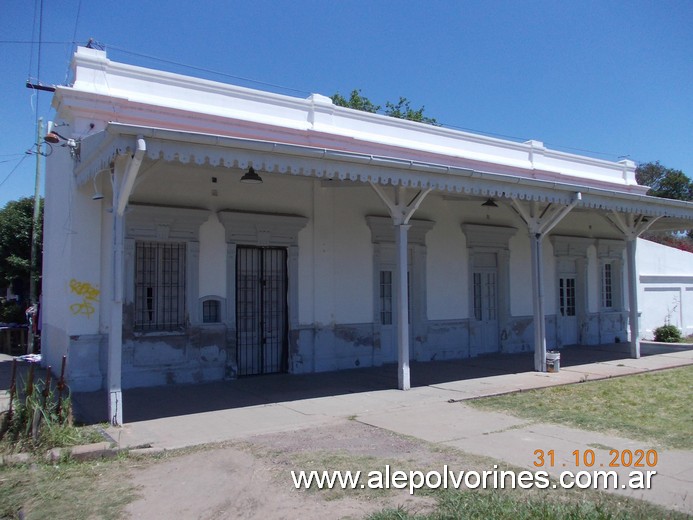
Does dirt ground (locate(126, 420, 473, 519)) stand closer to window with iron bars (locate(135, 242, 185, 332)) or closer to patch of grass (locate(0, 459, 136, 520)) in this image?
patch of grass (locate(0, 459, 136, 520))

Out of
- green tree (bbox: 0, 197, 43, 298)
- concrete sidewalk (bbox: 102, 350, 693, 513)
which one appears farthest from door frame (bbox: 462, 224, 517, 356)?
green tree (bbox: 0, 197, 43, 298)

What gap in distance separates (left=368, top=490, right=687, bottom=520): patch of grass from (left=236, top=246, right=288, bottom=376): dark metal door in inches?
259

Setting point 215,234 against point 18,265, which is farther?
point 18,265

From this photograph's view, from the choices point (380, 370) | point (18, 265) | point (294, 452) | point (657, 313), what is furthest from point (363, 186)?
point (18, 265)

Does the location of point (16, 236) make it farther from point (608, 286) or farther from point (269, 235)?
point (608, 286)

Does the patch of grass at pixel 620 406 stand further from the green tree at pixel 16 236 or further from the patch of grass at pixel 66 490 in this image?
the green tree at pixel 16 236

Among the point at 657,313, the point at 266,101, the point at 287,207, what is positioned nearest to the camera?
the point at 287,207

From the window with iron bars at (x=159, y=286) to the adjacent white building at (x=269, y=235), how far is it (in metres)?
0.02

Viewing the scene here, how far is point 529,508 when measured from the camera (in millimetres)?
4062

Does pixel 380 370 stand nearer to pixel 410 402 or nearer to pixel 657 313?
pixel 410 402

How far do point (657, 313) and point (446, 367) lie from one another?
10608 millimetres

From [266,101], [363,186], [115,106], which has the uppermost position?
[266,101]

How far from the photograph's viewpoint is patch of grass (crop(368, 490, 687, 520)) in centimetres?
392

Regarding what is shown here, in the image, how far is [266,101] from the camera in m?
11.6
